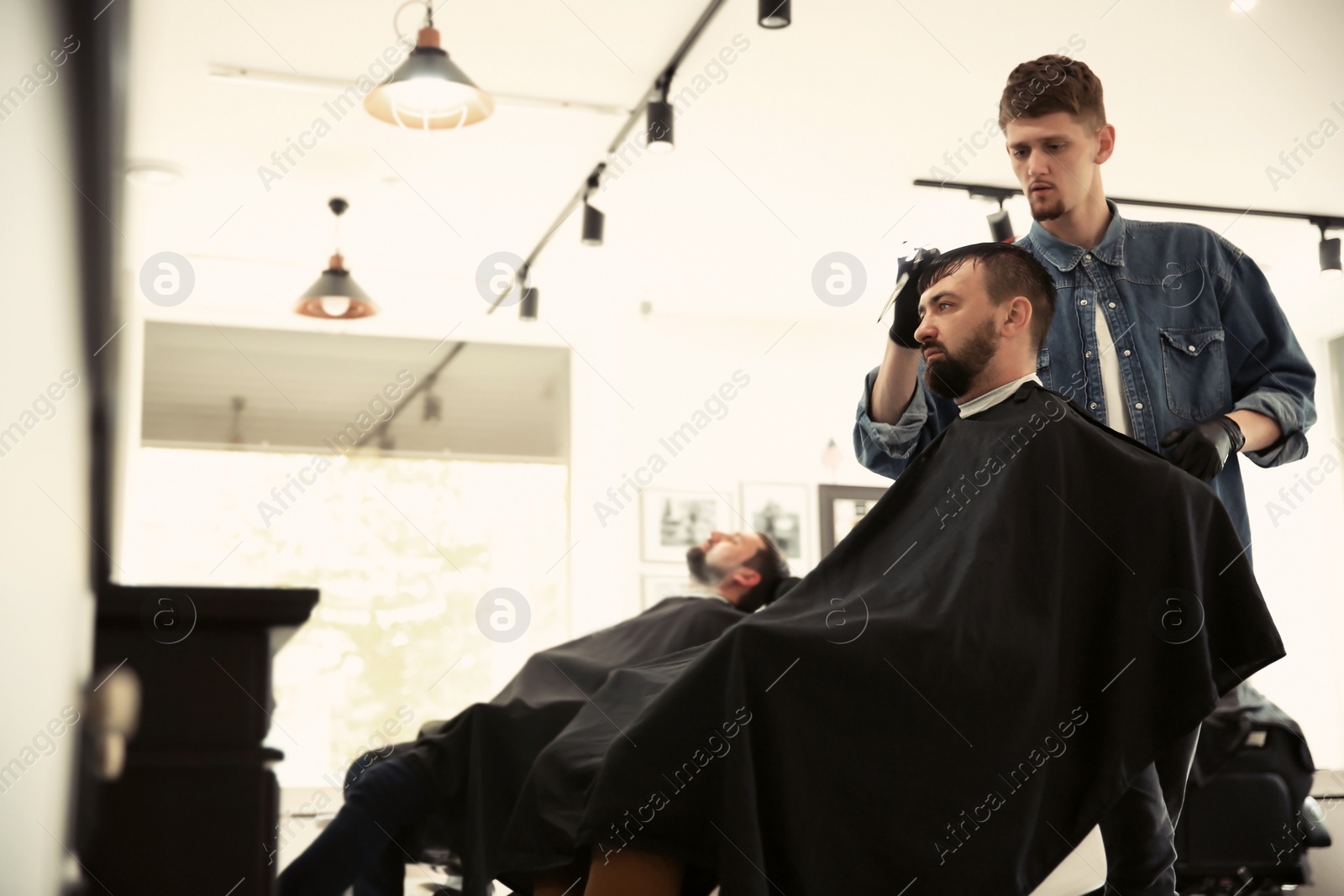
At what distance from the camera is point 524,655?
6660 mm

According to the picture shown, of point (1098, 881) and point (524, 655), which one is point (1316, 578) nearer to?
point (524, 655)

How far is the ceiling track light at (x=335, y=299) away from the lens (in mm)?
5148

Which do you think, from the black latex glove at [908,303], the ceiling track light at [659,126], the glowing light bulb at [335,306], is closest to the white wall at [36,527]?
the black latex glove at [908,303]

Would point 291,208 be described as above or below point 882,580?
above

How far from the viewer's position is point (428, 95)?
366cm

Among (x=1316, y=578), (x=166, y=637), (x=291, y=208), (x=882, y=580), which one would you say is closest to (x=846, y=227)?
(x=291, y=208)

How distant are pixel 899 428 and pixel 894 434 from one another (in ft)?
0.04

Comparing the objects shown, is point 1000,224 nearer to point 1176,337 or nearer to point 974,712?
point 1176,337

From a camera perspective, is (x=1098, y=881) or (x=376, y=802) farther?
(x=376, y=802)

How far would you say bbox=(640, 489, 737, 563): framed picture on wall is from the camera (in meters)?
6.69

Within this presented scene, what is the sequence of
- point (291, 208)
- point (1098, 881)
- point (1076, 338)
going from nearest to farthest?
1. point (1098, 881)
2. point (1076, 338)
3. point (291, 208)

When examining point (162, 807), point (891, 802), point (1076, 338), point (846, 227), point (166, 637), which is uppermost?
point (846, 227)

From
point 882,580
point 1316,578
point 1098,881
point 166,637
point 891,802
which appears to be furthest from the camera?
point 1316,578

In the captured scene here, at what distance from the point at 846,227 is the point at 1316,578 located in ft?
12.2
